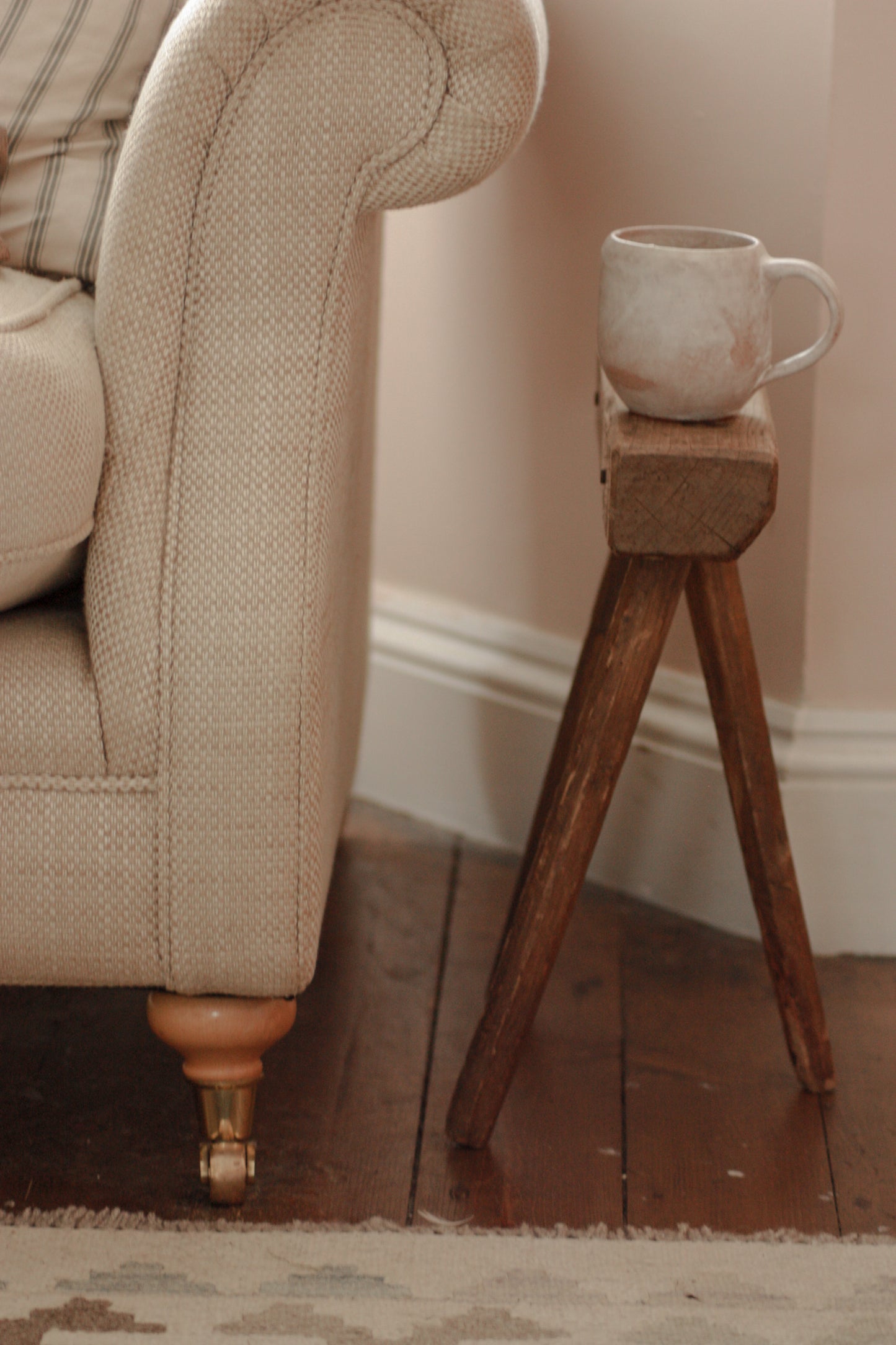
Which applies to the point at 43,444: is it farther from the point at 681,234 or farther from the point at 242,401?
the point at 681,234

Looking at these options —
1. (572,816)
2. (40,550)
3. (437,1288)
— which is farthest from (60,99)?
(437,1288)

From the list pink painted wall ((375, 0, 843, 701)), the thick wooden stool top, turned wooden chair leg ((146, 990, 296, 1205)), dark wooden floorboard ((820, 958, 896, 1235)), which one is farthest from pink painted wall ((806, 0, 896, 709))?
turned wooden chair leg ((146, 990, 296, 1205))

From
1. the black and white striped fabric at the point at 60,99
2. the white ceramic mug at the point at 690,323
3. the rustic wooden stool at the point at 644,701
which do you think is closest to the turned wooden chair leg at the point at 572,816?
the rustic wooden stool at the point at 644,701

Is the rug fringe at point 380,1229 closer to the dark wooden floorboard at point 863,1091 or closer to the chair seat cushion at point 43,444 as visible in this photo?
the dark wooden floorboard at point 863,1091

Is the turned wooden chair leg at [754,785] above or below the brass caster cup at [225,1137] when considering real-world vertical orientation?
above

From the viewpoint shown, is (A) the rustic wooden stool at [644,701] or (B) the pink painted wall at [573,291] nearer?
(A) the rustic wooden stool at [644,701]

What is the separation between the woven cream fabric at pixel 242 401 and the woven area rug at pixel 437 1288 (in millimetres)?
166

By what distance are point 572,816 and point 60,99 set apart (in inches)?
23.2

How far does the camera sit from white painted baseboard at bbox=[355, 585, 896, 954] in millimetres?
1257

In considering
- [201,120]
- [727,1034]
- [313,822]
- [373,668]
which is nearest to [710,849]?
[727,1034]

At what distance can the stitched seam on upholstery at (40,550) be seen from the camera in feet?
2.63

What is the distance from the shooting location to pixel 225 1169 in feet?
3.06

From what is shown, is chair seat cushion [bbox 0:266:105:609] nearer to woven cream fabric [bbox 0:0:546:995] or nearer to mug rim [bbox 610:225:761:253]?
woven cream fabric [bbox 0:0:546:995]

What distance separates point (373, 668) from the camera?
1576mm
